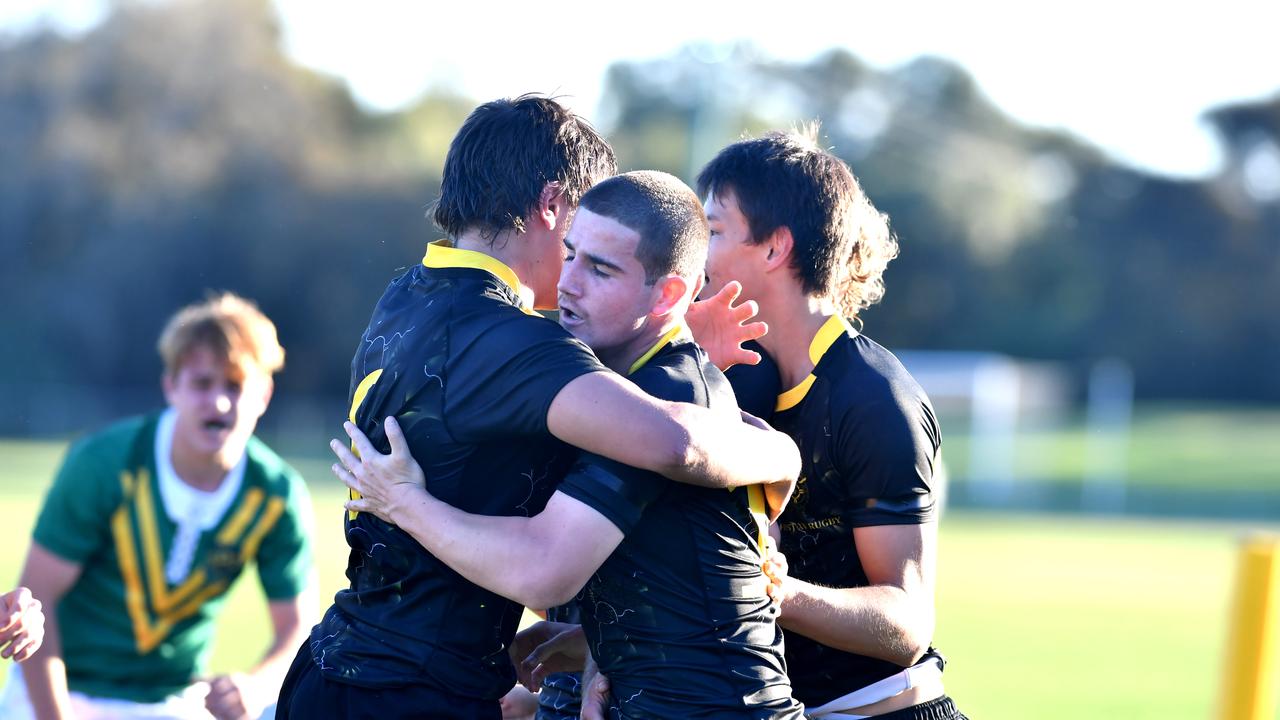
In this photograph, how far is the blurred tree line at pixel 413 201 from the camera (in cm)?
5312

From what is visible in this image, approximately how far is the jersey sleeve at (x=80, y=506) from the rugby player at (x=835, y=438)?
2700mm

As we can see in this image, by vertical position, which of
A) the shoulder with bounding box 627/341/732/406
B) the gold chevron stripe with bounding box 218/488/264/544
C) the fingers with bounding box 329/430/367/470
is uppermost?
the shoulder with bounding box 627/341/732/406

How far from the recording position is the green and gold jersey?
218 inches

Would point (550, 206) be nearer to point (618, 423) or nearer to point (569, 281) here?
point (569, 281)

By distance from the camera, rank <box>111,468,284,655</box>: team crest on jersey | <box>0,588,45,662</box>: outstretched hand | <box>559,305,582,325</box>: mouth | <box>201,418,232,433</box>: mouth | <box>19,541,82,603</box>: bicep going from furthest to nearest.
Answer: <box>201,418,232,433</box>: mouth, <box>111,468,284,655</box>: team crest on jersey, <box>19,541,82,603</box>: bicep, <box>0,588,45,662</box>: outstretched hand, <box>559,305,582,325</box>: mouth

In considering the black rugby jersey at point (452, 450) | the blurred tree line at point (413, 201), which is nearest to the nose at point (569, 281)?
the black rugby jersey at point (452, 450)

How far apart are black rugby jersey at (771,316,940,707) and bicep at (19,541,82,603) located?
2834mm

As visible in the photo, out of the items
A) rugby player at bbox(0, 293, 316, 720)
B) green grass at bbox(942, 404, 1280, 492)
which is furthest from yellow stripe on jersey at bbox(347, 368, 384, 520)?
green grass at bbox(942, 404, 1280, 492)

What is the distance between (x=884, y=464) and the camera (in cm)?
392

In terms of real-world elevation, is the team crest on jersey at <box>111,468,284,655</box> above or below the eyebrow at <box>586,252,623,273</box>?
below

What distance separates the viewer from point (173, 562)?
5.70 metres

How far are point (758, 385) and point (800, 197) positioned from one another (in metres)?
0.56

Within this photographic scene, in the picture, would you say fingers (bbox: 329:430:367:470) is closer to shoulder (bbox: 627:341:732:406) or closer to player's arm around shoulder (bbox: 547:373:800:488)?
player's arm around shoulder (bbox: 547:373:800:488)

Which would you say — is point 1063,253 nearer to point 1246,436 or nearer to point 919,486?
point 1246,436
